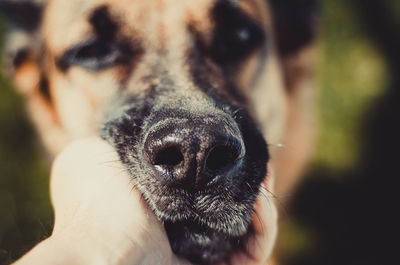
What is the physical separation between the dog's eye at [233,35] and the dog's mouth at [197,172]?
0.67 metres

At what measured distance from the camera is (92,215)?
4.81ft

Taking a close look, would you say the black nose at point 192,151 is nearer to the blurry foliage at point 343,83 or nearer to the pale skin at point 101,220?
the pale skin at point 101,220

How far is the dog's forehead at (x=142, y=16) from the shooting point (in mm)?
2428

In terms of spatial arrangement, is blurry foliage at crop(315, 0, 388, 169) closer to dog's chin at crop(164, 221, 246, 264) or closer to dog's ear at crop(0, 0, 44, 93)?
dog's chin at crop(164, 221, 246, 264)

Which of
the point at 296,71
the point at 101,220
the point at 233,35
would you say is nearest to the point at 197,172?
the point at 101,220

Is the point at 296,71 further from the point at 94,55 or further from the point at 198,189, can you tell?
the point at 198,189

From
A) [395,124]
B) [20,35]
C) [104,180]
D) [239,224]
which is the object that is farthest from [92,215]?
[395,124]

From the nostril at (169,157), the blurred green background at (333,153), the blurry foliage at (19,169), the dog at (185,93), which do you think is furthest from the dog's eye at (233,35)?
the blurry foliage at (19,169)

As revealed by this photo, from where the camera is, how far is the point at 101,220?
1440 millimetres

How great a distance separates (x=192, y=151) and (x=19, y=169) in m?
3.40

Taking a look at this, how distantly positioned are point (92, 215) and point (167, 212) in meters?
0.39

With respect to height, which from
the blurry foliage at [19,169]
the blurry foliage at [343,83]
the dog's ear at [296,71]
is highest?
the dog's ear at [296,71]

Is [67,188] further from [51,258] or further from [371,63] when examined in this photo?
[371,63]

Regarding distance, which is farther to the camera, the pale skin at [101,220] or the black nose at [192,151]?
the black nose at [192,151]
